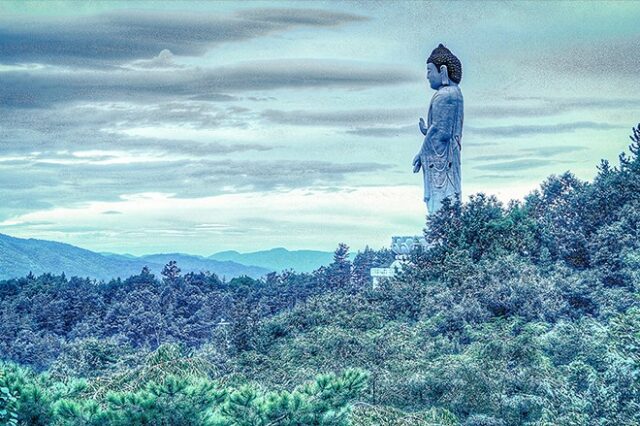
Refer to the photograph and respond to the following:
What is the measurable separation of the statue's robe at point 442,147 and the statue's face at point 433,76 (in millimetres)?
226

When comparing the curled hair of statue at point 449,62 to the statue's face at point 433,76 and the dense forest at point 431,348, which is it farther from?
the dense forest at point 431,348

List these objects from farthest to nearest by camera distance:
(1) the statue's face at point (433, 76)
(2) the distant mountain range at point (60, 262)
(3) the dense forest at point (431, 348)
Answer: (2) the distant mountain range at point (60, 262)
(1) the statue's face at point (433, 76)
(3) the dense forest at point (431, 348)

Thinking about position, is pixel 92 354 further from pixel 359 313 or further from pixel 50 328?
pixel 50 328

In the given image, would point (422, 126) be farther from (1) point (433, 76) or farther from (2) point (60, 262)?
(2) point (60, 262)

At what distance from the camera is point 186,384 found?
404 inches

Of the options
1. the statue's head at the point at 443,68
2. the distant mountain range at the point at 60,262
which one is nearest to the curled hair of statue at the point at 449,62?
the statue's head at the point at 443,68

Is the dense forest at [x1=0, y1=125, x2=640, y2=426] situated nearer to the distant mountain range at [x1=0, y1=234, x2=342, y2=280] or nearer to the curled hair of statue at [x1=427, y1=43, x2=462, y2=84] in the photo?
the curled hair of statue at [x1=427, y1=43, x2=462, y2=84]

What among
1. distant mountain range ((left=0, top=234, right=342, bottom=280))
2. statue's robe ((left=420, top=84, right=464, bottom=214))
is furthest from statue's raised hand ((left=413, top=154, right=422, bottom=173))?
distant mountain range ((left=0, top=234, right=342, bottom=280))

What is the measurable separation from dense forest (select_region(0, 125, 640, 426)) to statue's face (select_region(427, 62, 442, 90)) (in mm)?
4718

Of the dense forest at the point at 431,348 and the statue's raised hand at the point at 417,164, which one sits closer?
the dense forest at the point at 431,348


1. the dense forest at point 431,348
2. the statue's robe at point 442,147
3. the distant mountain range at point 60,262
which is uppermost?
the statue's robe at point 442,147

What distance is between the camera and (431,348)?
19.2m

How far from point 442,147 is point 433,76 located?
99.1 inches

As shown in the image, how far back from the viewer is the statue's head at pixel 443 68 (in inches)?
1272
